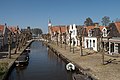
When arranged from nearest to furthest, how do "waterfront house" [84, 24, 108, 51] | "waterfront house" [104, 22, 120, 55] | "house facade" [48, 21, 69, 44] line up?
1. "waterfront house" [104, 22, 120, 55]
2. "waterfront house" [84, 24, 108, 51]
3. "house facade" [48, 21, 69, 44]

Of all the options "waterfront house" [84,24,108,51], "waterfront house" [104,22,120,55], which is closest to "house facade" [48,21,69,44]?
"waterfront house" [84,24,108,51]

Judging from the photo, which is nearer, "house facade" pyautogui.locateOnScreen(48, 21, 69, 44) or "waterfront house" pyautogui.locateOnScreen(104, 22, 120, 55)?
"waterfront house" pyautogui.locateOnScreen(104, 22, 120, 55)

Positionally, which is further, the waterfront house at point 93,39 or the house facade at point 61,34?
the house facade at point 61,34

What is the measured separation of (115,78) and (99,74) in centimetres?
301

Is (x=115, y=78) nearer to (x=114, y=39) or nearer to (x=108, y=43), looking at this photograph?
(x=114, y=39)

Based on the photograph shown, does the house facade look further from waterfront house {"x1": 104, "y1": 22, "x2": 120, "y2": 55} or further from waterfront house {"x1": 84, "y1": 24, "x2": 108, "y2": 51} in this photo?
waterfront house {"x1": 104, "y1": 22, "x2": 120, "y2": 55}

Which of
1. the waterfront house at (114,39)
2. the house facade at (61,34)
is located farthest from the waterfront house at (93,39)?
the house facade at (61,34)

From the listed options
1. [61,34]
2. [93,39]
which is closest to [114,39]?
[93,39]

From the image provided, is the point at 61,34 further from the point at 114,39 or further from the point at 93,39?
the point at 114,39

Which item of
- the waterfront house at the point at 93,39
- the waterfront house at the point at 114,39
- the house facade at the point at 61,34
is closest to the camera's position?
the waterfront house at the point at 114,39

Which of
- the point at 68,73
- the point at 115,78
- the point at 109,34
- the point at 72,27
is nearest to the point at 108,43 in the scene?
the point at 109,34

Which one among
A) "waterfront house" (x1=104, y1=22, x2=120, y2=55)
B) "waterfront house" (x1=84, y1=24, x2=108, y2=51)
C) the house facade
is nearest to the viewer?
"waterfront house" (x1=104, y1=22, x2=120, y2=55)

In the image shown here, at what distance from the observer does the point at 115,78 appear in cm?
2912

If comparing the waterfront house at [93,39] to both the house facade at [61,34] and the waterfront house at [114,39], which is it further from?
the house facade at [61,34]
